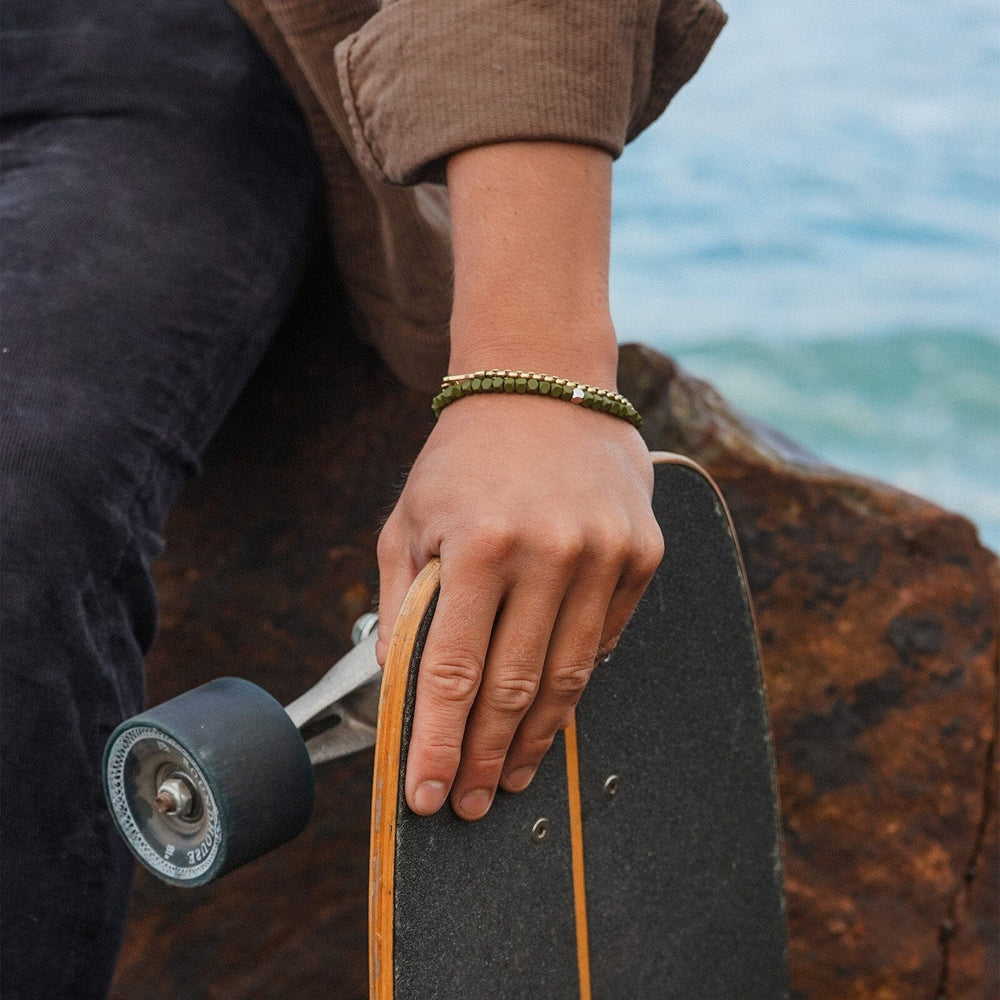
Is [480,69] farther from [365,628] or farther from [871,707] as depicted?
[871,707]

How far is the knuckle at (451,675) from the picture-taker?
754 mm

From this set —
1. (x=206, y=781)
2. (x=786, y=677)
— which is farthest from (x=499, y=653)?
(x=786, y=677)

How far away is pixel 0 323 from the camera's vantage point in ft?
3.08

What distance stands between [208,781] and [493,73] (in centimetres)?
56

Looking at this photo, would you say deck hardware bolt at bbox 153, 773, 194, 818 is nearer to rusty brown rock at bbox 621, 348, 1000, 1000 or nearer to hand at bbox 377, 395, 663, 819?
hand at bbox 377, 395, 663, 819

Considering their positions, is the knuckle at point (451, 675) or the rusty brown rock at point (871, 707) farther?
the rusty brown rock at point (871, 707)

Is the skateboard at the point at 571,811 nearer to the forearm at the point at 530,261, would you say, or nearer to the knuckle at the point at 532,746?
the knuckle at the point at 532,746

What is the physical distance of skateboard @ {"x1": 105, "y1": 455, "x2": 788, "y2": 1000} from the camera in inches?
31.6

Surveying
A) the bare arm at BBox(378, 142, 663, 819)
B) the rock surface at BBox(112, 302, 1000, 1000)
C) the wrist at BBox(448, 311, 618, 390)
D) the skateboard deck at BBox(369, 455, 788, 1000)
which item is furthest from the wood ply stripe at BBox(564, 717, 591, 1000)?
the rock surface at BBox(112, 302, 1000, 1000)

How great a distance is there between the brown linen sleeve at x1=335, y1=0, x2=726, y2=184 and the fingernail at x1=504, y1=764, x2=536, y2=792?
47 centimetres

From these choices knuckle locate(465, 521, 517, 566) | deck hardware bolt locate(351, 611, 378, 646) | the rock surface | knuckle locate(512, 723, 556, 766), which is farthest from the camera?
the rock surface

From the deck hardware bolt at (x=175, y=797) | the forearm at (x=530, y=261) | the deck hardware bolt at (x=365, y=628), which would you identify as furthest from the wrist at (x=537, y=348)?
the deck hardware bolt at (x=175, y=797)

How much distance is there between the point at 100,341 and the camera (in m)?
0.97

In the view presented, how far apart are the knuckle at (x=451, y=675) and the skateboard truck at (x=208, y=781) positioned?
164mm
